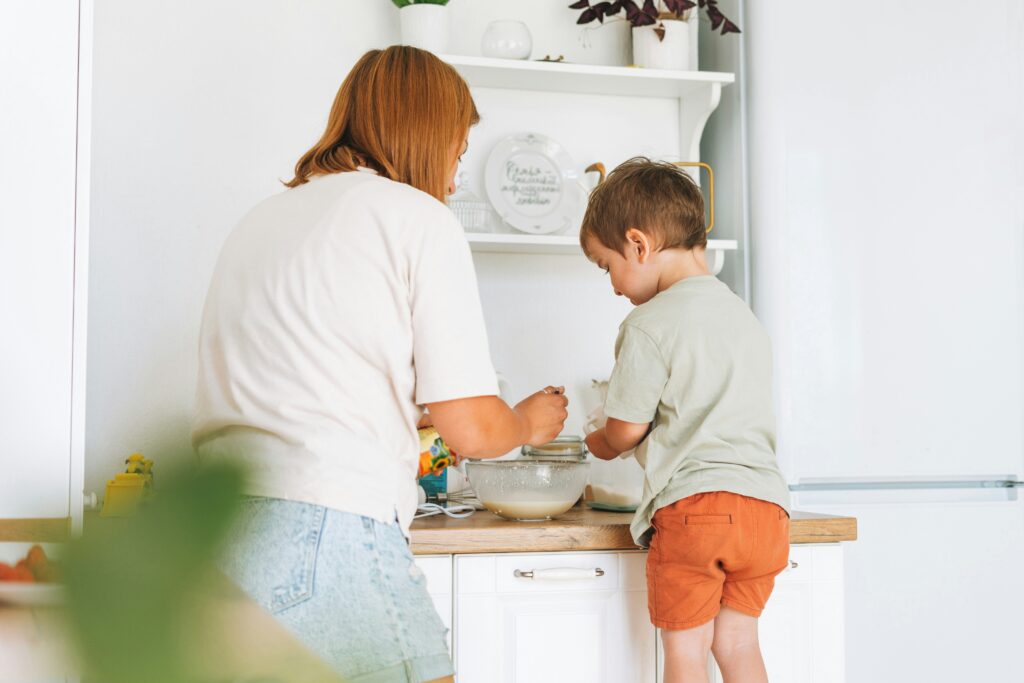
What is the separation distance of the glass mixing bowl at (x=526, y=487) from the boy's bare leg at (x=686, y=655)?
0.28 metres

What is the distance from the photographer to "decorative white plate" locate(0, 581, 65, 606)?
26 cm

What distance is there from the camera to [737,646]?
157cm

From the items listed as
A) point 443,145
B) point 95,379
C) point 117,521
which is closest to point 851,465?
point 443,145

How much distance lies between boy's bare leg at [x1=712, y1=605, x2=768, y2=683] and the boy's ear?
1.79 feet

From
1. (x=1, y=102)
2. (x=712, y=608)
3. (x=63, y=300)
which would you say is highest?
(x=1, y=102)

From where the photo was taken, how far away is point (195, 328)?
208 centimetres

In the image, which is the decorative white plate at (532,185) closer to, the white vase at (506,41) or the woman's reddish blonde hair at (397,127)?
the white vase at (506,41)

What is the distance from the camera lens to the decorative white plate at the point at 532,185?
7.20ft

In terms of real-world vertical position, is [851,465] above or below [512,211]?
below

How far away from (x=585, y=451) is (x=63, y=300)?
111cm

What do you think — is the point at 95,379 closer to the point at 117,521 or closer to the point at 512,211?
the point at 512,211

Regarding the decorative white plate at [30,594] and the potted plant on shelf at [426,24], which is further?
the potted plant on shelf at [426,24]

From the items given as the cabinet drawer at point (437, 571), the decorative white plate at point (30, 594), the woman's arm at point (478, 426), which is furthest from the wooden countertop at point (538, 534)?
the decorative white plate at point (30, 594)

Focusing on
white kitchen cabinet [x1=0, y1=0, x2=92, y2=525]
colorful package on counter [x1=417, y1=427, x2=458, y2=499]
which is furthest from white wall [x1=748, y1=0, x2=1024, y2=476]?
white kitchen cabinet [x1=0, y1=0, x2=92, y2=525]
